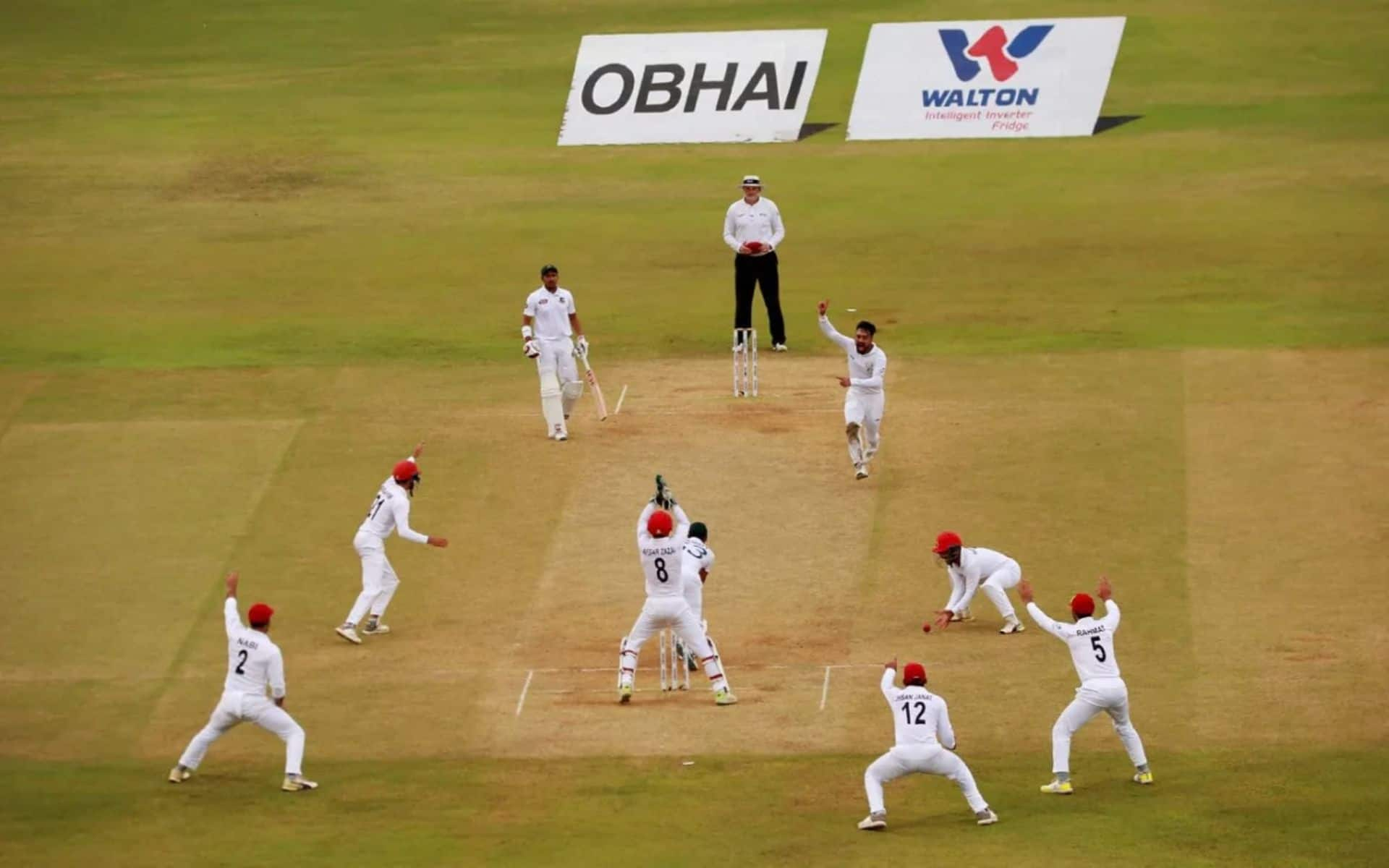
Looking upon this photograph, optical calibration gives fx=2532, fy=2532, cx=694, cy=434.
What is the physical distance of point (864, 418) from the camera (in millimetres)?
33031

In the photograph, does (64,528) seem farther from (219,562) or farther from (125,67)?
(125,67)

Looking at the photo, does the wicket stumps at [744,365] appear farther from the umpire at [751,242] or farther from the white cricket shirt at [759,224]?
the white cricket shirt at [759,224]

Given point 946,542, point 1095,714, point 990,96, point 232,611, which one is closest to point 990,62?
point 990,96

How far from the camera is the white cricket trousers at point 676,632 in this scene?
26.5 metres

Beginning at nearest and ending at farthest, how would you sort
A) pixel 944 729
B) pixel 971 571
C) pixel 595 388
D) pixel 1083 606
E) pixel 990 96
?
pixel 944 729 < pixel 1083 606 < pixel 971 571 < pixel 595 388 < pixel 990 96

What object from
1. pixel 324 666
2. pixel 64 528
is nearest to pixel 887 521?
pixel 324 666

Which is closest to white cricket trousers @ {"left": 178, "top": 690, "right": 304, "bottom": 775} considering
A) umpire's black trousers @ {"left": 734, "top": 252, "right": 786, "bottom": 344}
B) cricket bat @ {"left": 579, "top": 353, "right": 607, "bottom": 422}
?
cricket bat @ {"left": 579, "top": 353, "right": 607, "bottom": 422}

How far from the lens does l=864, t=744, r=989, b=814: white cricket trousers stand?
78.0 ft

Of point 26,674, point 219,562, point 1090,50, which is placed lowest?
point 26,674

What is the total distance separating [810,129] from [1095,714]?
2607 centimetres

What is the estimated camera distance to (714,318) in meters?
40.4

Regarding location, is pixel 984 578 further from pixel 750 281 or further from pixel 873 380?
pixel 750 281

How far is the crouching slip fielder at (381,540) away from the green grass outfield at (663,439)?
0.56 metres

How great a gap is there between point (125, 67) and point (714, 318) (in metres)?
20.5
